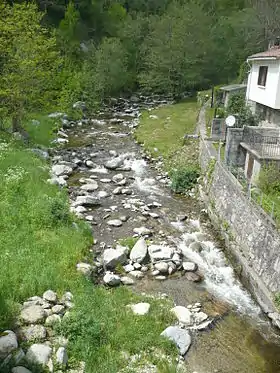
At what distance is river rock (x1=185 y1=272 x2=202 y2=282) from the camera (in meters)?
12.6

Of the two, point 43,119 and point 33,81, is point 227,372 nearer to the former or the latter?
point 33,81

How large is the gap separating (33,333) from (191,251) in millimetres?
7347

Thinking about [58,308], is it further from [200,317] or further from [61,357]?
[200,317]

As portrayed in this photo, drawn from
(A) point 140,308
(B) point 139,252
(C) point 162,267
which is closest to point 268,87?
(B) point 139,252

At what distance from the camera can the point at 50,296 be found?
10.1m

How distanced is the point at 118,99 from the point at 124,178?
93.7ft

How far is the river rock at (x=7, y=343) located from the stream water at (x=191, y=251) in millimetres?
4238

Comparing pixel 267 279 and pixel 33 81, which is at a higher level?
pixel 33 81

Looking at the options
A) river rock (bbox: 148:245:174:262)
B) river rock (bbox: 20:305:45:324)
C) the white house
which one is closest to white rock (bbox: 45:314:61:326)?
river rock (bbox: 20:305:45:324)

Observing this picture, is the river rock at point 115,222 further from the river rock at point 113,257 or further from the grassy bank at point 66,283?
the river rock at point 113,257

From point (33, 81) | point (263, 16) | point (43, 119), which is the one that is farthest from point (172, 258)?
point (263, 16)

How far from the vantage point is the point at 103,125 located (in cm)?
3484

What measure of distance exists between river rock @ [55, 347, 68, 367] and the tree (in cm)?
1781

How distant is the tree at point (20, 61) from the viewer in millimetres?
22783
